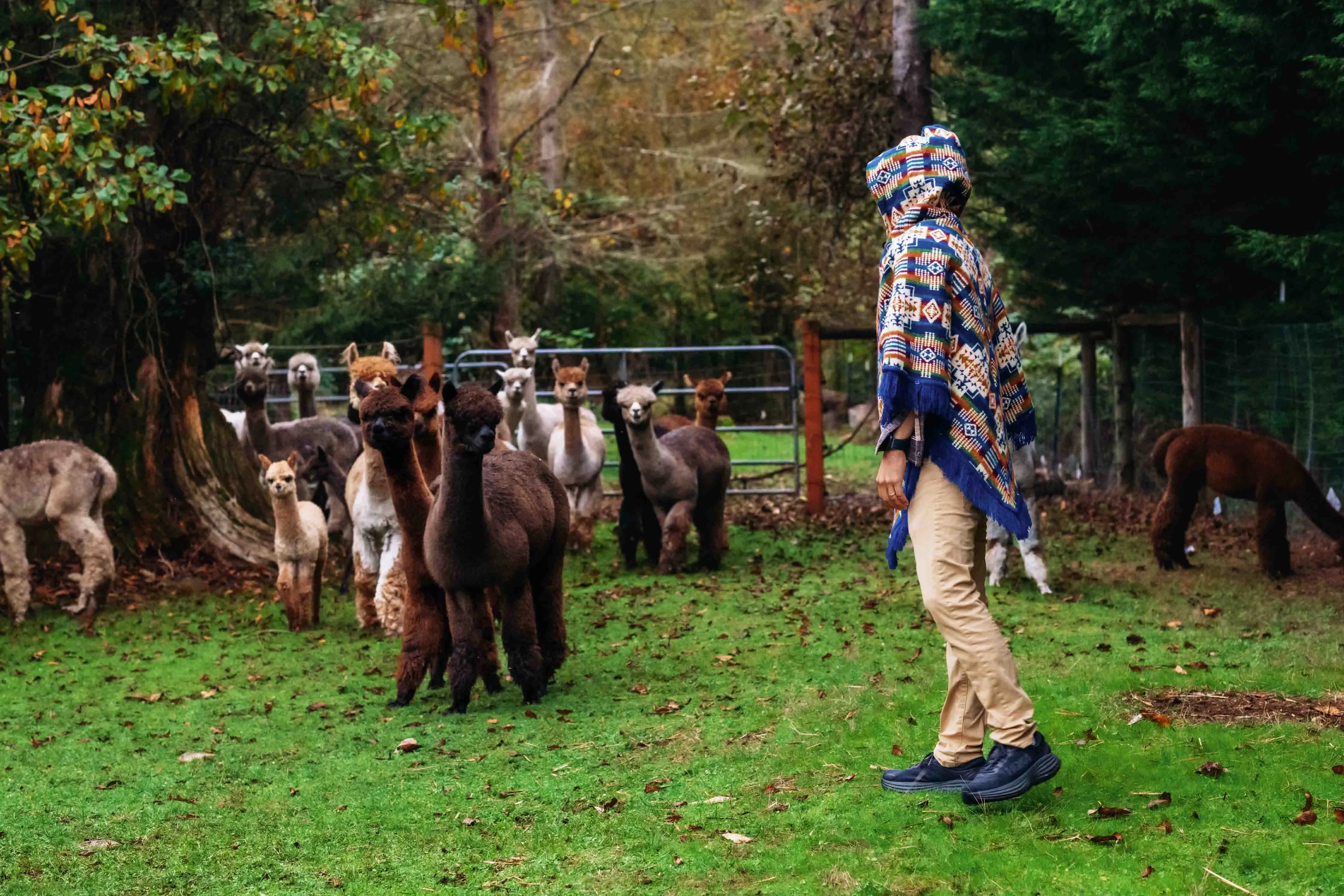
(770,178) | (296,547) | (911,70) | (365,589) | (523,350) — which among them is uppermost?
(911,70)

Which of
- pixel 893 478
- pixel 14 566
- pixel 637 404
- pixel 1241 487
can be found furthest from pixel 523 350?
pixel 893 478

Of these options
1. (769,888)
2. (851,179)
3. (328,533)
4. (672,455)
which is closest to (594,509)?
(672,455)

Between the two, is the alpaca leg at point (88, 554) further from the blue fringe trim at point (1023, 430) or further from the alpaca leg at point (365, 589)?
the blue fringe trim at point (1023, 430)

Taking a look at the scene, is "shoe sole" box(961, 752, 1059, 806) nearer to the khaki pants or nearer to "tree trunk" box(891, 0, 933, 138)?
the khaki pants

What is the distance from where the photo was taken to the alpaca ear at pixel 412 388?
22.7 feet

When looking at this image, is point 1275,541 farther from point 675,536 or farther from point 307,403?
point 307,403

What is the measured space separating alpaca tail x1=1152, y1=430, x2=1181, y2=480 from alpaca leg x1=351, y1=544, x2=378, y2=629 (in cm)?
553

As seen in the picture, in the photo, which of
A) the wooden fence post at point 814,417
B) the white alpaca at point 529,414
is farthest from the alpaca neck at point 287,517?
the wooden fence post at point 814,417

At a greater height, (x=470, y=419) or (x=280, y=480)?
(x=470, y=419)

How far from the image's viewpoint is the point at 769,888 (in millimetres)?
4172

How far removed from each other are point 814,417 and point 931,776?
922 centimetres

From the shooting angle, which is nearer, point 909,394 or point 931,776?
point 909,394

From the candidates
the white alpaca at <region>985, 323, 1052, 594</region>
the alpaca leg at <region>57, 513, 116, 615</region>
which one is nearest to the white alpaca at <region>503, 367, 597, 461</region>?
the alpaca leg at <region>57, 513, 116, 615</region>

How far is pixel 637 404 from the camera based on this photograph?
10875 millimetres
